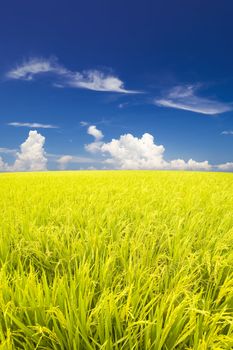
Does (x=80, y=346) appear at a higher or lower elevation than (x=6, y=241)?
lower

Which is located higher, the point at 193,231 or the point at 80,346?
the point at 193,231

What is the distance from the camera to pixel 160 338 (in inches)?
56.4

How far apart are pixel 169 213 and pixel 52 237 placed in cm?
150

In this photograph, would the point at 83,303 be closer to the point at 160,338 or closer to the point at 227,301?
the point at 160,338

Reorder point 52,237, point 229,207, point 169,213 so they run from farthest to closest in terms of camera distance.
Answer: point 229,207 < point 169,213 < point 52,237

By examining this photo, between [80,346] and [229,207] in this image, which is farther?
[229,207]

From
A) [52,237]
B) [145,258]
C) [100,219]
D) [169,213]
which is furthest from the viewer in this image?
[169,213]

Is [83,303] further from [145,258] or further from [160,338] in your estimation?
[145,258]

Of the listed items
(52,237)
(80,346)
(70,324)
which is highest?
(52,237)

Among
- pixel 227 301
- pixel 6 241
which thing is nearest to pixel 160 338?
pixel 227 301

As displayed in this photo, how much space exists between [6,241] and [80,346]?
140cm

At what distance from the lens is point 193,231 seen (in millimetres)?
2752

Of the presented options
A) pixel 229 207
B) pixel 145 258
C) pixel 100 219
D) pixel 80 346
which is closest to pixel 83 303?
pixel 80 346

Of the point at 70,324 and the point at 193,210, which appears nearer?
the point at 70,324
